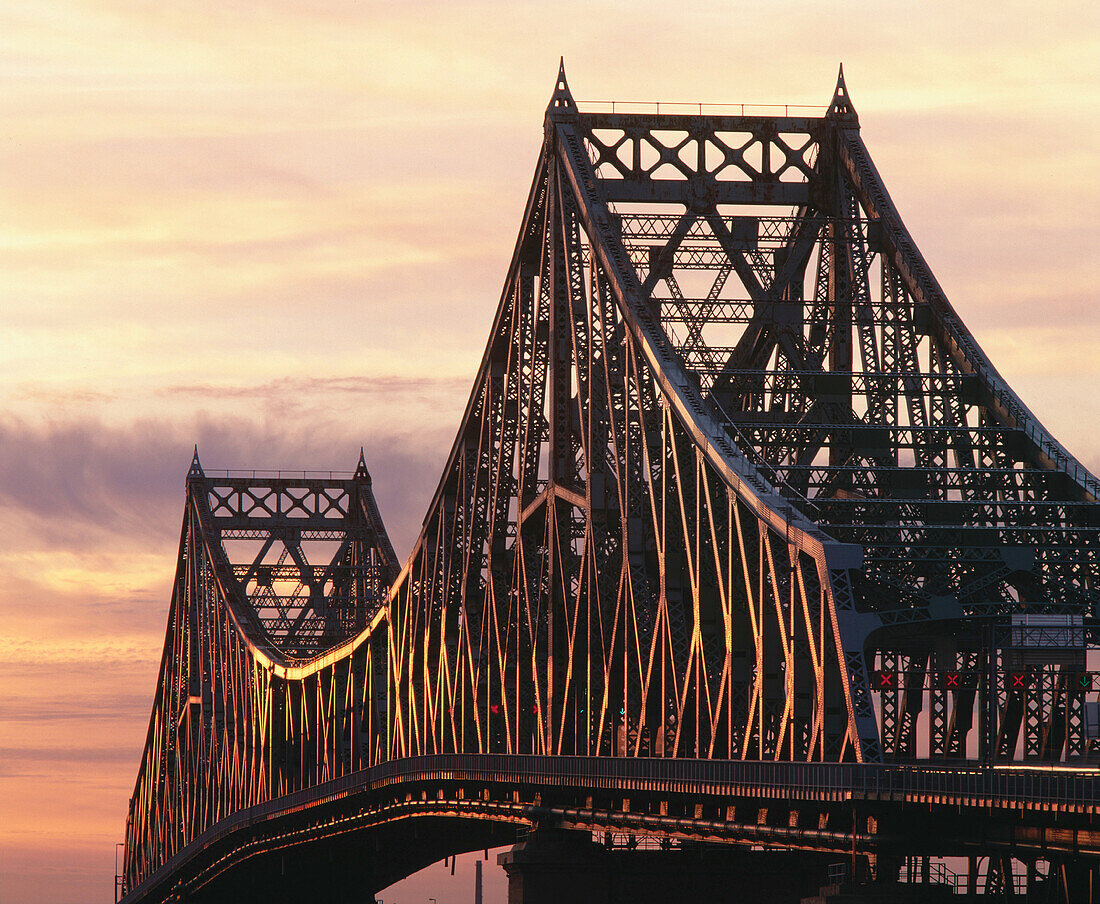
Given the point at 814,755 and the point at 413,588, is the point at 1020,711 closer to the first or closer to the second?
the point at 814,755

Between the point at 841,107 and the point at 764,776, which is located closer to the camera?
the point at 764,776

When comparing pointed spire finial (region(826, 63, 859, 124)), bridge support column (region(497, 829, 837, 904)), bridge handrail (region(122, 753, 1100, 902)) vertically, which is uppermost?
pointed spire finial (region(826, 63, 859, 124))

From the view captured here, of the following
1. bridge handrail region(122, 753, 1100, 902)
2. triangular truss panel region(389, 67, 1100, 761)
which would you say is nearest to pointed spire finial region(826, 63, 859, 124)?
triangular truss panel region(389, 67, 1100, 761)

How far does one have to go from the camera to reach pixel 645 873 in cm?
9338

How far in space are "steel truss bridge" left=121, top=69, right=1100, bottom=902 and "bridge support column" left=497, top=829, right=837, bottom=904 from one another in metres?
1.38

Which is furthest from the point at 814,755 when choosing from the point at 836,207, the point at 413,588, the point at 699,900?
the point at 413,588

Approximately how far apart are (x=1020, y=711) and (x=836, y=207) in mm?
24712

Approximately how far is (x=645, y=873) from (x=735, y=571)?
1180cm

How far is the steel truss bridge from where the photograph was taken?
71.6 meters

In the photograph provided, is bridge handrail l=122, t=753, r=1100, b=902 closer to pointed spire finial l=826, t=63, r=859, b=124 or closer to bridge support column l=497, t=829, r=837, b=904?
bridge support column l=497, t=829, r=837, b=904

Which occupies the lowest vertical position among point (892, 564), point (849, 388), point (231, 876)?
point (231, 876)

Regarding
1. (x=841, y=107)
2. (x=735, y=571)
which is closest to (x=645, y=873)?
(x=735, y=571)

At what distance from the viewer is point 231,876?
161 m

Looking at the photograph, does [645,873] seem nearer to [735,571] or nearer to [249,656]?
[735,571]
